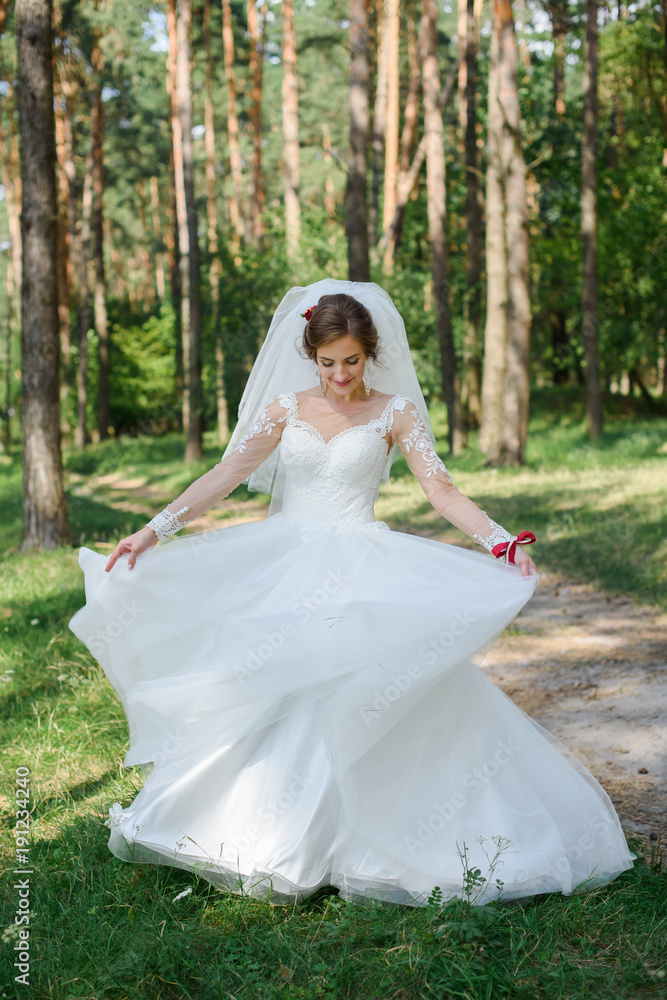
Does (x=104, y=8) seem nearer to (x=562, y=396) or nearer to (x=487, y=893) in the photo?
(x=562, y=396)

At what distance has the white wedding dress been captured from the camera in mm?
2916

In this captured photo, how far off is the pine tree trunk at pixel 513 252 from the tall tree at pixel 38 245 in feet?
27.4

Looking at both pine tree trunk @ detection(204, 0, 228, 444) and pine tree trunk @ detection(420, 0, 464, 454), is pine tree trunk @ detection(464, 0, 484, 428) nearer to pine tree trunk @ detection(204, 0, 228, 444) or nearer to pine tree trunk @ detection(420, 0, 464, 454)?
pine tree trunk @ detection(420, 0, 464, 454)

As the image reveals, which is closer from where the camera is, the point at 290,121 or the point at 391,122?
the point at 290,121

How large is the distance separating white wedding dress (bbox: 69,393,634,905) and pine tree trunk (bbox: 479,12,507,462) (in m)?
12.3

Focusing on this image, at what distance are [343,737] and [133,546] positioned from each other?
1.24 meters

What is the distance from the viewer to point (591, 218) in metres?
18.6

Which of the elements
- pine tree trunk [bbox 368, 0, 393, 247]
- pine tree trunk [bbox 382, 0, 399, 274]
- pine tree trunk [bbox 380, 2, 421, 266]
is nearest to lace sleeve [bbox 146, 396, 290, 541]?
pine tree trunk [bbox 380, 2, 421, 266]

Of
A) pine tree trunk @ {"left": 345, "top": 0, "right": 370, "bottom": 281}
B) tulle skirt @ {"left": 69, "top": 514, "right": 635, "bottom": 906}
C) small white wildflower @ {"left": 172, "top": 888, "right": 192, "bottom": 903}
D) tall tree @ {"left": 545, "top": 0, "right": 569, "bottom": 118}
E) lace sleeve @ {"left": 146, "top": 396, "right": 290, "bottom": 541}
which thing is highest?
tall tree @ {"left": 545, "top": 0, "right": 569, "bottom": 118}

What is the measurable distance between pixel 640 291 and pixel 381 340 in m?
22.0

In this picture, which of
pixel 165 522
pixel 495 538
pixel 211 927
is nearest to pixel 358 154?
A: pixel 165 522

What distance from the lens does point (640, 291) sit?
930 inches

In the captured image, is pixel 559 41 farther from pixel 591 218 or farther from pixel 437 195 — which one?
pixel 437 195

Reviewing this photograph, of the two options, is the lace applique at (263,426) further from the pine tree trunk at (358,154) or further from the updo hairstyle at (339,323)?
the pine tree trunk at (358,154)
